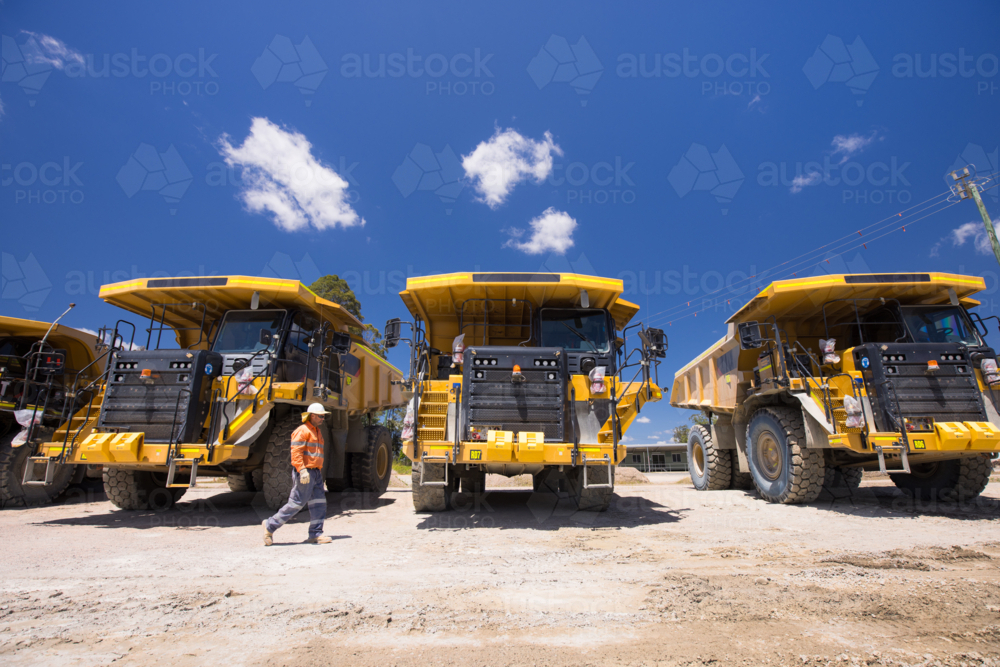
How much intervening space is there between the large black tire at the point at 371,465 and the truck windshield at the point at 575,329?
4.90 metres

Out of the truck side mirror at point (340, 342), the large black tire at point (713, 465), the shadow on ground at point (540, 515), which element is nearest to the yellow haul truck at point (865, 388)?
the large black tire at point (713, 465)

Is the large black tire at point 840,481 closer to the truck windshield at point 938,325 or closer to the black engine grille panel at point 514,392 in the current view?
the truck windshield at point 938,325

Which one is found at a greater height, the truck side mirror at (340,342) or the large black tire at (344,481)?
the truck side mirror at (340,342)

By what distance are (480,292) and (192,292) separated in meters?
4.42

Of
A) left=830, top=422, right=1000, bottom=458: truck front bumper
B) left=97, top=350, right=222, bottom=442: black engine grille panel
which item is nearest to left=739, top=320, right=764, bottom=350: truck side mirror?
left=830, top=422, right=1000, bottom=458: truck front bumper

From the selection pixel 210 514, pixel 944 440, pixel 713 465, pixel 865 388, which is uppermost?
pixel 865 388

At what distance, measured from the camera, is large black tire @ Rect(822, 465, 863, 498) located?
8.39 meters

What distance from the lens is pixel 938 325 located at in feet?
25.0

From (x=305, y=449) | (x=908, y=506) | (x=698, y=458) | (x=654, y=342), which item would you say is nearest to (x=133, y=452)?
(x=305, y=449)

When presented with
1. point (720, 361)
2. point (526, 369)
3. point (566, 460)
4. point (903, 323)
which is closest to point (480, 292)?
point (526, 369)

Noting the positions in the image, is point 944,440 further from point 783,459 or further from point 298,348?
point 298,348

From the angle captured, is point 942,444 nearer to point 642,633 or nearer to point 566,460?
point 566,460

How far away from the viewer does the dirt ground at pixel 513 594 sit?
231 centimetres

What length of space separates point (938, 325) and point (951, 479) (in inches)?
89.9
